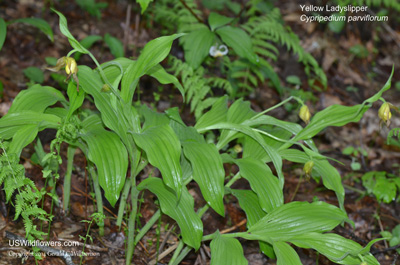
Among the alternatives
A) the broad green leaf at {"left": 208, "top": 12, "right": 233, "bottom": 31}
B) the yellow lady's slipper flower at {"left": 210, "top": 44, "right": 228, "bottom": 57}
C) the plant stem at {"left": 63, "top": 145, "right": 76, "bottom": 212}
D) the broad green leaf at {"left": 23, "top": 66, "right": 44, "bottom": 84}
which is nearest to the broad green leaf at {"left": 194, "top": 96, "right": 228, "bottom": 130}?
the plant stem at {"left": 63, "top": 145, "right": 76, "bottom": 212}

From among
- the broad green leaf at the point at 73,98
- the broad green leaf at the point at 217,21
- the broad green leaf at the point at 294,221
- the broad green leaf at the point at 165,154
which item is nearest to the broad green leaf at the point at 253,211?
the broad green leaf at the point at 294,221

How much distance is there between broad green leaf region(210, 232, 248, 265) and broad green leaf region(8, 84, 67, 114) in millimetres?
1224

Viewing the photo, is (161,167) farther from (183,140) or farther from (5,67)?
(5,67)

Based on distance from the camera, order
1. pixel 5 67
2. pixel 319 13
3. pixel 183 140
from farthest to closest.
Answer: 1. pixel 319 13
2. pixel 5 67
3. pixel 183 140

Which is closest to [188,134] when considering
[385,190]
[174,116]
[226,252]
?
[174,116]

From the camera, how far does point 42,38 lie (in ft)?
14.5

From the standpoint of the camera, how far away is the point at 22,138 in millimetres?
2098

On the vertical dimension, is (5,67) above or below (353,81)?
above

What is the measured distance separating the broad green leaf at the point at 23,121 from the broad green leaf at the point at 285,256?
52.4 inches

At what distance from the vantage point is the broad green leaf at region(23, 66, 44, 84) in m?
3.61

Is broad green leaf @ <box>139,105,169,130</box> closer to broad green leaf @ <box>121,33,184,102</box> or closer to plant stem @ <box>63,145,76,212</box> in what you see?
broad green leaf @ <box>121,33,184,102</box>

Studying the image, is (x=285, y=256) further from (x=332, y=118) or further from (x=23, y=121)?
(x=23, y=121)

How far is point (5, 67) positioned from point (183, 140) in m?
2.50

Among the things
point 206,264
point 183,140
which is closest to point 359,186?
point 206,264
